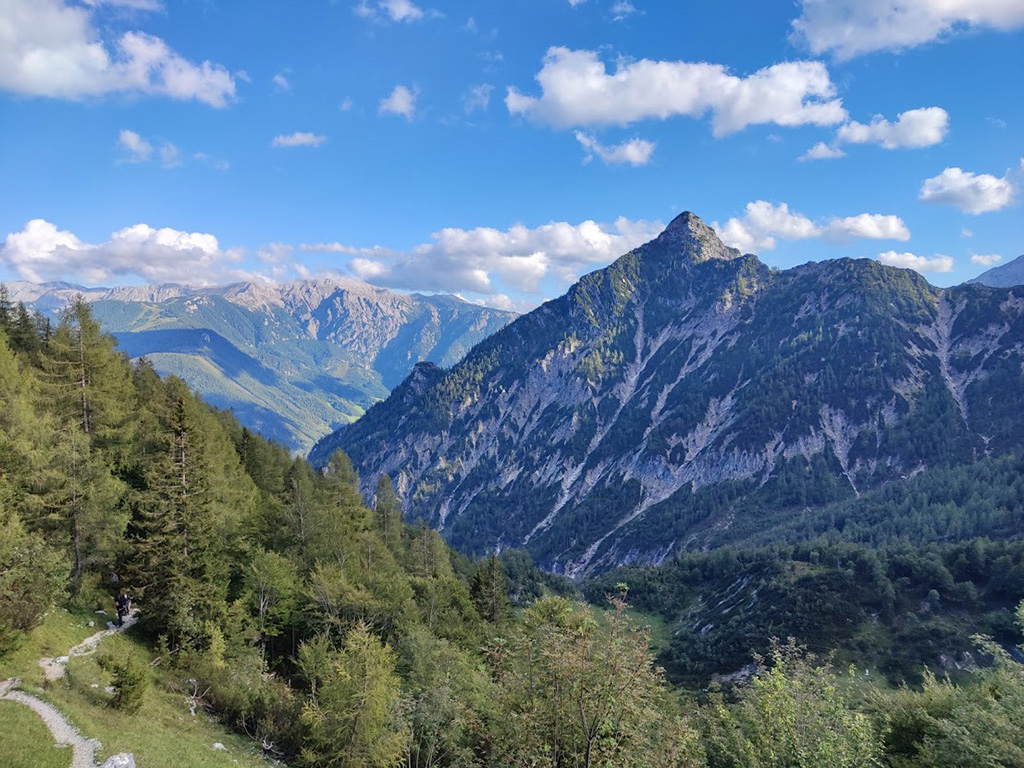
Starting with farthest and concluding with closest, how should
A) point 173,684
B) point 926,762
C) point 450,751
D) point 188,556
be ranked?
point 188,556 < point 173,684 < point 450,751 < point 926,762

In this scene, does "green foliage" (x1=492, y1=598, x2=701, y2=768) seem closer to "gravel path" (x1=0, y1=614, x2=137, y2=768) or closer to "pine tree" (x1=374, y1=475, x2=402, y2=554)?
"gravel path" (x1=0, y1=614, x2=137, y2=768)

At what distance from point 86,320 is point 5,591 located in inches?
1229

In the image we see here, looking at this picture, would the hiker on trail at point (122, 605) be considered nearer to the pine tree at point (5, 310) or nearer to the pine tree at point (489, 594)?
the pine tree at point (489, 594)

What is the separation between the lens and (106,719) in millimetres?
24531

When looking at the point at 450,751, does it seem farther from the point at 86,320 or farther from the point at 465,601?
the point at 86,320

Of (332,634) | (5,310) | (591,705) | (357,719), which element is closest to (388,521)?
(332,634)

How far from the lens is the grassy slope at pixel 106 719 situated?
21453 millimetres

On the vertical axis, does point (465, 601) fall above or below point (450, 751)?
below

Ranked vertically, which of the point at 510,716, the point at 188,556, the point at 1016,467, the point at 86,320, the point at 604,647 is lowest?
the point at 1016,467

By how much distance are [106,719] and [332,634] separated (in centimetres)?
2212

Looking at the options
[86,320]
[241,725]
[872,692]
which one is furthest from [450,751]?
[86,320]

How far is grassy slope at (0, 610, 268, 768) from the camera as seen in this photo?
21453 mm

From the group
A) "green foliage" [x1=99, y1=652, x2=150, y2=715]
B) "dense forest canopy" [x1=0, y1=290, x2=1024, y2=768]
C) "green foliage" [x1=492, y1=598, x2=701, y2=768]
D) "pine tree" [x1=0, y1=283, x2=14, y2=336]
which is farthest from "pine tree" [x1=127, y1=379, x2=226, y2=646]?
"pine tree" [x1=0, y1=283, x2=14, y2=336]

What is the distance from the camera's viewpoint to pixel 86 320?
48750mm
